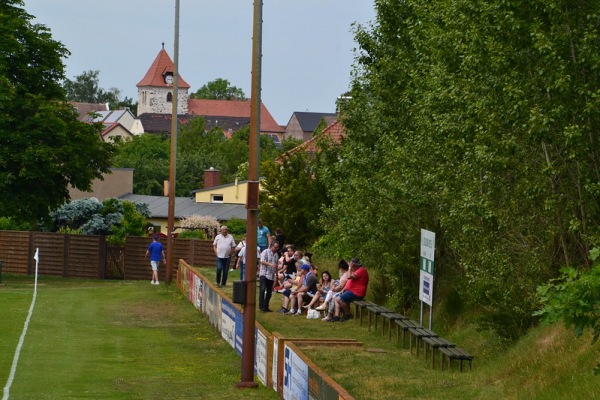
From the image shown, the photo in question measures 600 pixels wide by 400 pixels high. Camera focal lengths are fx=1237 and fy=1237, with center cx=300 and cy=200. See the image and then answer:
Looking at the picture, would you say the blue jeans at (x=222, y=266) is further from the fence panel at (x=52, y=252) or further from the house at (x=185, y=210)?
the house at (x=185, y=210)

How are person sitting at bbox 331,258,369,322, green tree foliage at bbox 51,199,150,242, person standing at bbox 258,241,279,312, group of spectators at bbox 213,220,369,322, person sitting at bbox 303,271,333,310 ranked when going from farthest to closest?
green tree foliage at bbox 51,199,150,242 < person sitting at bbox 303,271,333,310 < person standing at bbox 258,241,279,312 < group of spectators at bbox 213,220,369,322 < person sitting at bbox 331,258,369,322

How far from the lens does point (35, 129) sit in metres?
48.5

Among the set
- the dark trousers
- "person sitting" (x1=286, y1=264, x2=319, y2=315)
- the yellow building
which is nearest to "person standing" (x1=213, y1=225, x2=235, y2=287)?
the dark trousers

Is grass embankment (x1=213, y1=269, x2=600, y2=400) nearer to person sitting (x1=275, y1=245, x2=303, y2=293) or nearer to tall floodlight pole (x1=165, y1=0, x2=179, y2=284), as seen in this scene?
person sitting (x1=275, y1=245, x2=303, y2=293)

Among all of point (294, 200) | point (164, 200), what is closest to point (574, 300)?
point (294, 200)

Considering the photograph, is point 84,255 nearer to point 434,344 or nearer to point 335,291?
point 335,291

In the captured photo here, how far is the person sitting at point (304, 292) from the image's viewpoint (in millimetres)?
30297

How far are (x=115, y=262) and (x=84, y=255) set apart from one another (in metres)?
1.35

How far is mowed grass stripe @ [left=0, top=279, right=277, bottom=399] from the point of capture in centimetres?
Answer: 2009

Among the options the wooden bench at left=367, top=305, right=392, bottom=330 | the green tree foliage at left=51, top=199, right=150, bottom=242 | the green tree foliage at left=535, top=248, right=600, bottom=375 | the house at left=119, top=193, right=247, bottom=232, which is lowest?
the wooden bench at left=367, top=305, right=392, bottom=330

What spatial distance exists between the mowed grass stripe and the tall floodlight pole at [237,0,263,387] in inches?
22.1

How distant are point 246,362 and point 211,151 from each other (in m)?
122

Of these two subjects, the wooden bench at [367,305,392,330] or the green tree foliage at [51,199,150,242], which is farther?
the green tree foliage at [51,199,150,242]

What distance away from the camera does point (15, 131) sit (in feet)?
159
